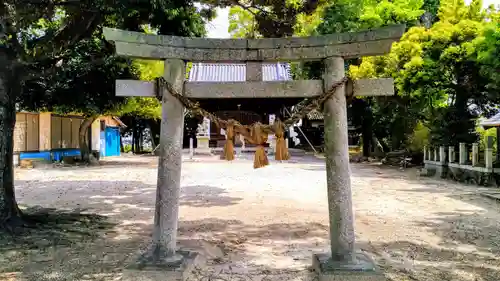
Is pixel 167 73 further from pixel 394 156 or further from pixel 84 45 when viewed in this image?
pixel 394 156

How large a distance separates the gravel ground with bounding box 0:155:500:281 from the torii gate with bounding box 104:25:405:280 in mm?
750

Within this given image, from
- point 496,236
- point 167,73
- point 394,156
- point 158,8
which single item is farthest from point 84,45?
point 394,156

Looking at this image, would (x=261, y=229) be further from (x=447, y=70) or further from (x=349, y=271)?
(x=447, y=70)

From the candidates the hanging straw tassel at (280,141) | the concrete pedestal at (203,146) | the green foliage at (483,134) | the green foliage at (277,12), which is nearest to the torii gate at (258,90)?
the hanging straw tassel at (280,141)

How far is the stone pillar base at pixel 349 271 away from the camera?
4.58 m

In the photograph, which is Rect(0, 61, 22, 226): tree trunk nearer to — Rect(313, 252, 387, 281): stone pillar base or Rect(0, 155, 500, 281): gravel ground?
Rect(0, 155, 500, 281): gravel ground

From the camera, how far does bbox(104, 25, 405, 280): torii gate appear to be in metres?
4.90

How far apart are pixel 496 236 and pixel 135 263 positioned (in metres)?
6.36

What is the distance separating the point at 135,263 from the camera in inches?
188

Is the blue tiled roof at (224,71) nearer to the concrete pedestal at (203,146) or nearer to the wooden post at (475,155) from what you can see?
the concrete pedestal at (203,146)

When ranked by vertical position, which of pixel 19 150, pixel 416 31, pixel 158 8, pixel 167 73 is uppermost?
pixel 416 31

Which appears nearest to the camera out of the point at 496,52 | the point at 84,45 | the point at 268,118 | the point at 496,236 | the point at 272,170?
the point at 496,236

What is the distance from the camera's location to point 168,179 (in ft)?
16.4

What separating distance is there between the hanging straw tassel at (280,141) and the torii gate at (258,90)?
0.48 metres
